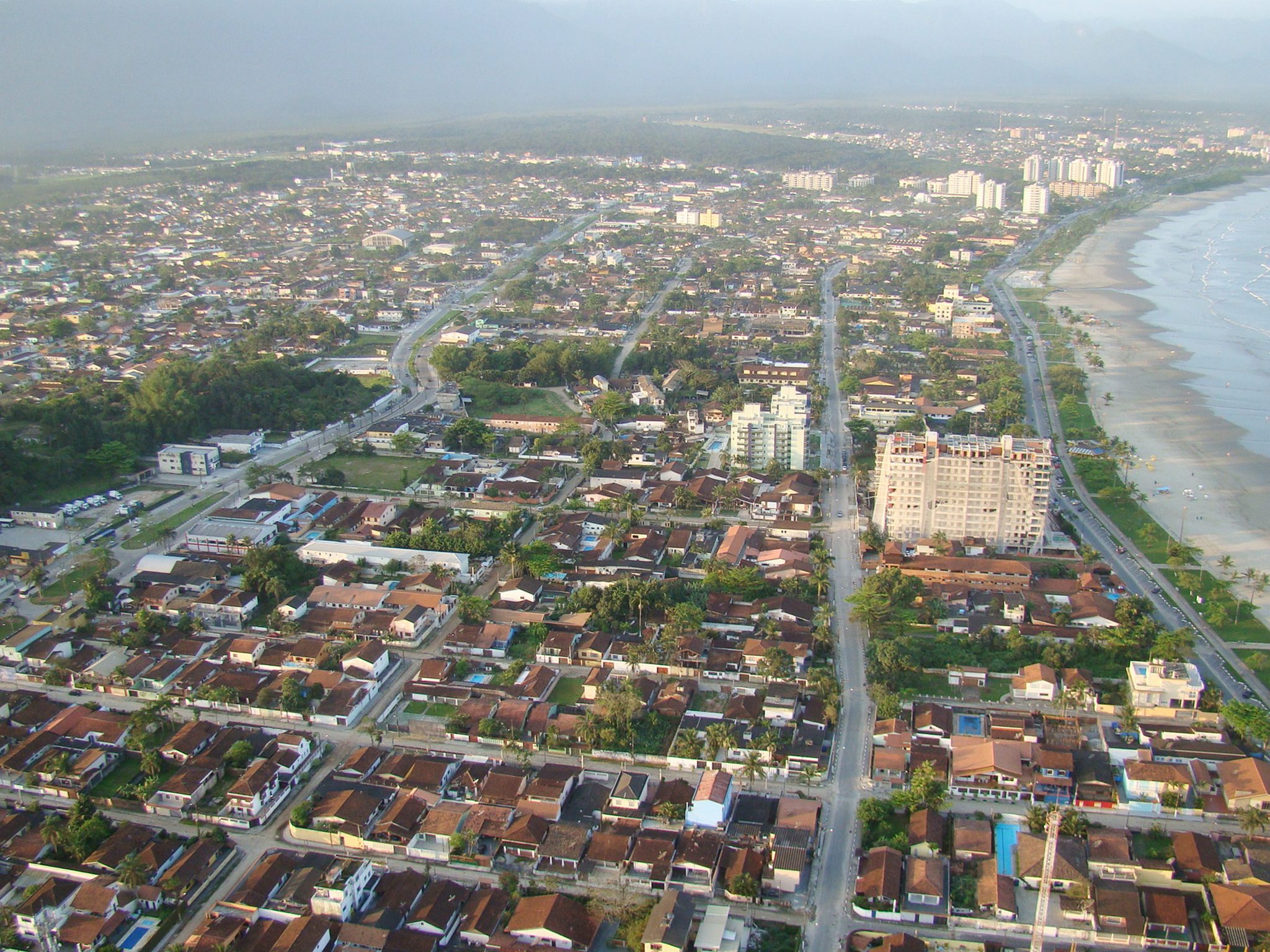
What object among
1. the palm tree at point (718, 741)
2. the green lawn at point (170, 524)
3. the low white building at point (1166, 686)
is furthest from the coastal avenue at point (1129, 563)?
the green lawn at point (170, 524)

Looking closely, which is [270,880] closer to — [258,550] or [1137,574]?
[258,550]

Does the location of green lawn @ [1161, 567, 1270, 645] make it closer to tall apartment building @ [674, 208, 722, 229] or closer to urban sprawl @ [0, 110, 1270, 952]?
urban sprawl @ [0, 110, 1270, 952]

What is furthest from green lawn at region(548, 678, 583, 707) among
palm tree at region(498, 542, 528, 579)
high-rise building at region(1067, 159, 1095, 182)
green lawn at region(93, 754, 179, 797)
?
high-rise building at region(1067, 159, 1095, 182)

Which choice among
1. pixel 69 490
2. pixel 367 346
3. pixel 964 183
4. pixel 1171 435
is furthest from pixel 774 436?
pixel 964 183

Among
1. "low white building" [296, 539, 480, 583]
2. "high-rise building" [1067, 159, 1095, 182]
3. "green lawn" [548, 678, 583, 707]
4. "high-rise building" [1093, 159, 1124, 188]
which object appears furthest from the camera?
"high-rise building" [1067, 159, 1095, 182]

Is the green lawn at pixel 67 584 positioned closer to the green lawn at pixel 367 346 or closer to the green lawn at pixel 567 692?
the green lawn at pixel 567 692

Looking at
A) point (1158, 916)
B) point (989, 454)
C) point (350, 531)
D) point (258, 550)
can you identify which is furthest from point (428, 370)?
point (1158, 916)
